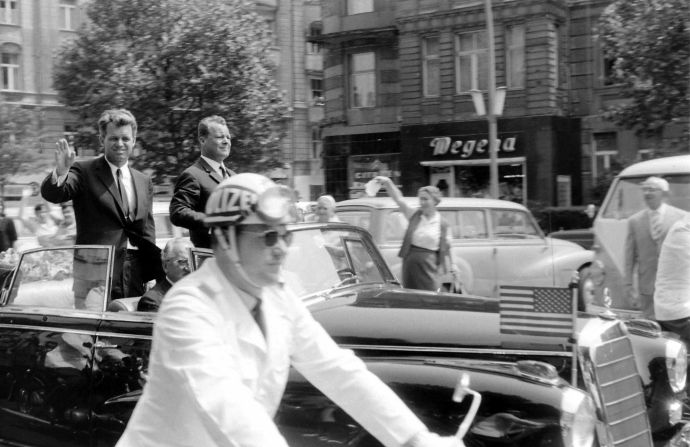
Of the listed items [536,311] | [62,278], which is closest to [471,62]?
[62,278]

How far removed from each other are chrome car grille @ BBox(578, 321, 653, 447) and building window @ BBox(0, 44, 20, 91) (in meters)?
37.2

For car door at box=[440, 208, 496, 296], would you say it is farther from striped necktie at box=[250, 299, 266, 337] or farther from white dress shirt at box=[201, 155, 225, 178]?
striped necktie at box=[250, 299, 266, 337]

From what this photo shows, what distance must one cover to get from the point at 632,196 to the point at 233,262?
32.3 ft

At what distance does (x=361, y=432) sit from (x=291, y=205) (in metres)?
1.53

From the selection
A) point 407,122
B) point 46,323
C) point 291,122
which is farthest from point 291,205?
A: point 291,122

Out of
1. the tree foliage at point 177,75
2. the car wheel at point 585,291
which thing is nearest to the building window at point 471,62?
the tree foliage at point 177,75

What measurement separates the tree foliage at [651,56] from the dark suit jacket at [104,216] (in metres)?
18.3

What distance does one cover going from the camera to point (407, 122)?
92.5 feet

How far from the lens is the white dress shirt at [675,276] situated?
24.5ft

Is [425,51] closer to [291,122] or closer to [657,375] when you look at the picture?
[291,122]

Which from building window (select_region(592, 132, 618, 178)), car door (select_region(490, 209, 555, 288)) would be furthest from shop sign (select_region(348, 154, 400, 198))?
car door (select_region(490, 209, 555, 288))

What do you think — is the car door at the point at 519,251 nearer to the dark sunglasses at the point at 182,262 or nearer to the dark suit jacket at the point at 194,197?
the dark suit jacket at the point at 194,197

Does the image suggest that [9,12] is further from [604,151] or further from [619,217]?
[619,217]

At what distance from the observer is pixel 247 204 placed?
222 centimetres
